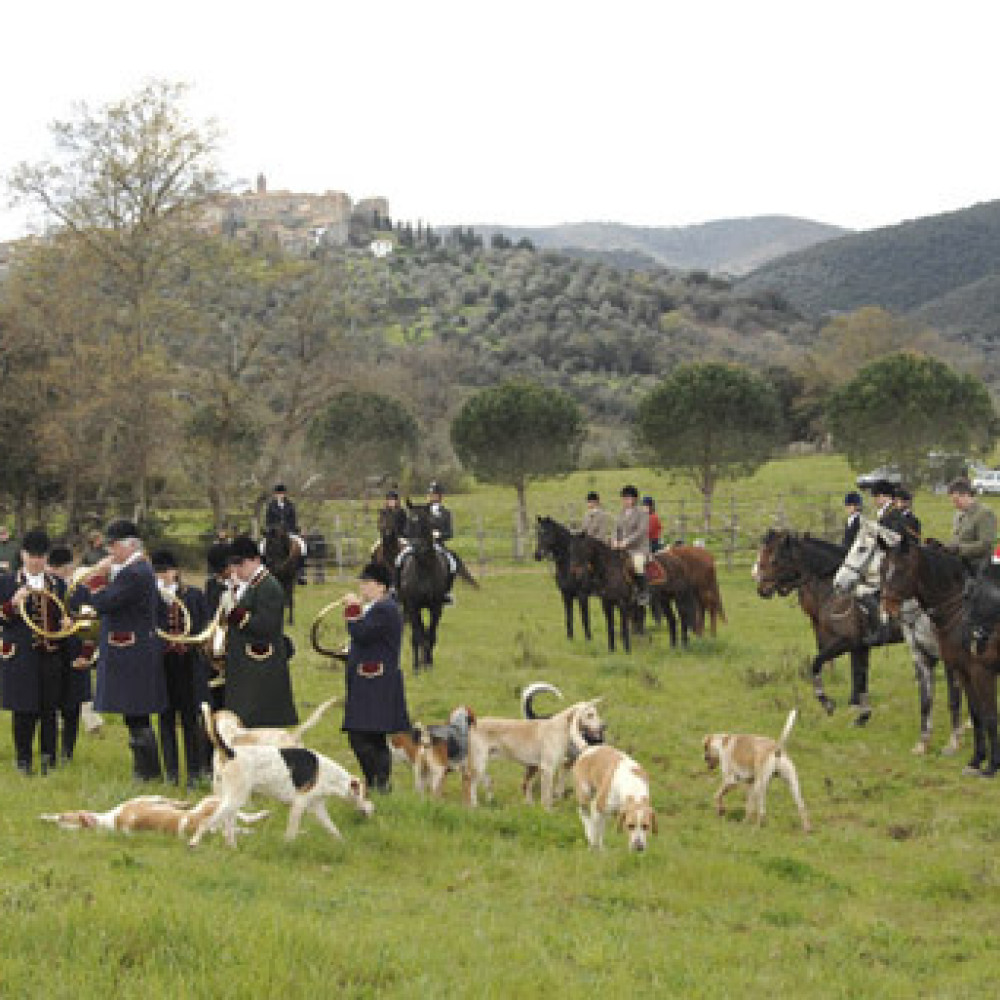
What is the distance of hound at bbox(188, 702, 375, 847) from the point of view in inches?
305

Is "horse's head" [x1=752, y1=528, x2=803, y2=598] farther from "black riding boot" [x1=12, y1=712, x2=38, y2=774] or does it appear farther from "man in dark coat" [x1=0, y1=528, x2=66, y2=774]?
"black riding boot" [x1=12, y1=712, x2=38, y2=774]

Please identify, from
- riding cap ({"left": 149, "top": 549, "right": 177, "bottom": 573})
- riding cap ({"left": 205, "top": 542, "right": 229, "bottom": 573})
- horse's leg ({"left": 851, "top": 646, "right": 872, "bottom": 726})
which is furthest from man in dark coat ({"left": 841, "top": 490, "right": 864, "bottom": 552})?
riding cap ({"left": 149, "top": 549, "right": 177, "bottom": 573})

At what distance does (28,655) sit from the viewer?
10188 mm

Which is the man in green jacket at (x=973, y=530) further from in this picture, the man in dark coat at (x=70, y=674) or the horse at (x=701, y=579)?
the man in dark coat at (x=70, y=674)

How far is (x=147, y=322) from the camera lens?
37.9 metres

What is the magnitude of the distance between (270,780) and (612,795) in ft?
7.99

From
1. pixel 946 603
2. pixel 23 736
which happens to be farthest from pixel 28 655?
pixel 946 603

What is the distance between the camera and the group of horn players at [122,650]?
31.3 ft

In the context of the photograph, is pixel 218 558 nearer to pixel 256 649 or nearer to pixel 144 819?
pixel 256 649

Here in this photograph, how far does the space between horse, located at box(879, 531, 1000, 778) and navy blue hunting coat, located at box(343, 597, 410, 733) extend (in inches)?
212

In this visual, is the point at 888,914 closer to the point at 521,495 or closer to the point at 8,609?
the point at 8,609

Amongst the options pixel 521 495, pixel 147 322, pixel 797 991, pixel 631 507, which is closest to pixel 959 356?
pixel 521 495

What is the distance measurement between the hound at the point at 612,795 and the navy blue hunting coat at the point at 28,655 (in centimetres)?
475

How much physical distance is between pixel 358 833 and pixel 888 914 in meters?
3.68
